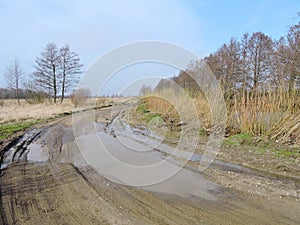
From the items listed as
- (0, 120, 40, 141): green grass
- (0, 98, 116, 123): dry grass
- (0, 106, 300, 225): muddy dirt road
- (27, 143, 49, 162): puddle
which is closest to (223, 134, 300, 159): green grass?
(0, 106, 300, 225): muddy dirt road

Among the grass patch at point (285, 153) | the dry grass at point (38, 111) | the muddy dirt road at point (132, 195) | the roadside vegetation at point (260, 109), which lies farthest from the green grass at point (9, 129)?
the grass patch at point (285, 153)

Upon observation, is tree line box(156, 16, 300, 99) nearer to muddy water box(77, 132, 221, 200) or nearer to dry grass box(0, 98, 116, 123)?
muddy water box(77, 132, 221, 200)

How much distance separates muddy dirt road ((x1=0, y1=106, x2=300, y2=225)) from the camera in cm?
266

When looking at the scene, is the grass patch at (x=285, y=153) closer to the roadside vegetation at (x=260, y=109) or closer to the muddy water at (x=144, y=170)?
the roadside vegetation at (x=260, y=109)

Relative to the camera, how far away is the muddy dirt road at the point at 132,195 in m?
2.66

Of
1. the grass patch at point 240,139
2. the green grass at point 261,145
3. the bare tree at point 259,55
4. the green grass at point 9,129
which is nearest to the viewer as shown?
the green grass at point 261,145

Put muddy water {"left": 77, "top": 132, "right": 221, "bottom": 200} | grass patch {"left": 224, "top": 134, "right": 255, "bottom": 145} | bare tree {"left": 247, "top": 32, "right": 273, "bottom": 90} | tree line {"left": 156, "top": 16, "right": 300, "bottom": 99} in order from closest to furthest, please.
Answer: muddy water {"left": 77, "top": 132, "right": 221, "bottom": 200}, grass patch {"left": 224, "top": 134, "right": 255, "bottom": 145}, tree line {"left": 156, "top": 16, "right": 300, "bottom": 99}, bare tree {"left": 247, "top": 32, "right": 273, "bottom": 90}

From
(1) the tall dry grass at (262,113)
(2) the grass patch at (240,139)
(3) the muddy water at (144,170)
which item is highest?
(1) the tall dry grass at (262,113)

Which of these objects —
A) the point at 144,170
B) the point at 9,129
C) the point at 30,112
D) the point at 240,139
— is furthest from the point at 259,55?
the point at 30,112

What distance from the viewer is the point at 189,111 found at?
9.36m

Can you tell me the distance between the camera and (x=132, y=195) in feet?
10.7

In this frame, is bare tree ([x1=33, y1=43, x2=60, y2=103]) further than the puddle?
Yes

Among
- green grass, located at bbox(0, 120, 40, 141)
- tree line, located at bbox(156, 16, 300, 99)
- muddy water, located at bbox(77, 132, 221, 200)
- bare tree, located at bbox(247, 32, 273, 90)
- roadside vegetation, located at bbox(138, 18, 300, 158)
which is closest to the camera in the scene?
muddy water, located at bbox(77, 132, 221, 200)

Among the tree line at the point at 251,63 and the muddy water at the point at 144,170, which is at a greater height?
the tree line at the point at 251,63
